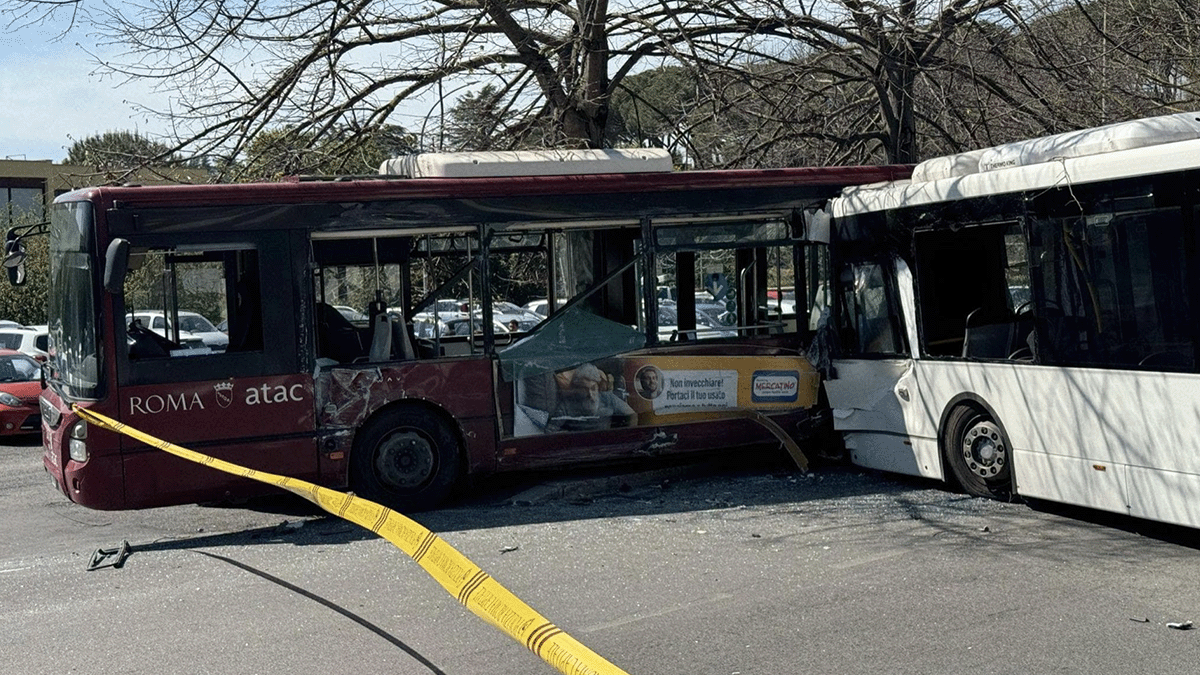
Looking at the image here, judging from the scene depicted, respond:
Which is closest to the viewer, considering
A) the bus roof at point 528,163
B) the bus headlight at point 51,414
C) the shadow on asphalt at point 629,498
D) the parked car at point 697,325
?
the shadow on asphalt at point 629,498

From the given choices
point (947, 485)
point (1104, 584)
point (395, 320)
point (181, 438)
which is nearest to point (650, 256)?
point (395, 320)

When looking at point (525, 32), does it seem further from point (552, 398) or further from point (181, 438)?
point (181, 438)

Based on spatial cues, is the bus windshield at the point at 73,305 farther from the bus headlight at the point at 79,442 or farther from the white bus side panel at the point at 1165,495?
the white bus side panel at the point at 1165,495

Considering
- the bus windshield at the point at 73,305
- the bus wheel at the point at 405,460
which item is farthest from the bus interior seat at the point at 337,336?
the bus windshield at the point at 73,305

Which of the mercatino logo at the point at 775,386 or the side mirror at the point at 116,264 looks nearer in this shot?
the side mirror at the point at 116,264

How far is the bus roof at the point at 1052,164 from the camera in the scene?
8336mm

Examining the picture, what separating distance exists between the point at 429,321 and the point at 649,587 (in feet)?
13.3

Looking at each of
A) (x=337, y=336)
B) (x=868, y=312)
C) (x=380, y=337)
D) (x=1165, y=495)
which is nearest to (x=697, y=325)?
(x=868, y=312)

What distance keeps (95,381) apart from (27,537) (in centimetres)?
169

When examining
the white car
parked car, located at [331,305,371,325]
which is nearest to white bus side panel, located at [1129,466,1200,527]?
parked car, located at [331,305,371,325]

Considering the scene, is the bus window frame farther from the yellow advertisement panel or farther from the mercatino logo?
the mercatino logo

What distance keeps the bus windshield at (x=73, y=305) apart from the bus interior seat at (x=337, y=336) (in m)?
1.78

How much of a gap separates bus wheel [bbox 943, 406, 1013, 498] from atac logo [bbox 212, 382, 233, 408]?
5926 millimetres

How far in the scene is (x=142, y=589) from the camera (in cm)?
771
